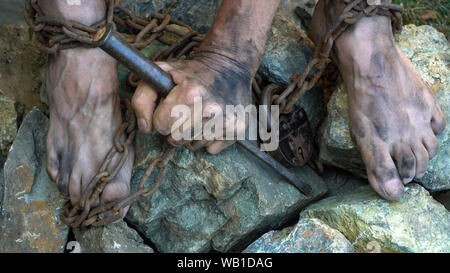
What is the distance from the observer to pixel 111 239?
161cm

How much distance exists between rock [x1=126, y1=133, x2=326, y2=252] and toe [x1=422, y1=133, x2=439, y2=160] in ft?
Result: 1.73

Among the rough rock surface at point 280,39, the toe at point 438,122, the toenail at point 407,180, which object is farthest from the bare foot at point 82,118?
the toe at point 438,122

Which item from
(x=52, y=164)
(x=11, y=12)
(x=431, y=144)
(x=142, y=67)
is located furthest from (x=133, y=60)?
(x=11, y=12)

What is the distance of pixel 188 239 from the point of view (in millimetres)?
1769

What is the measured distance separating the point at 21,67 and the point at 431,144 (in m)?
1.63

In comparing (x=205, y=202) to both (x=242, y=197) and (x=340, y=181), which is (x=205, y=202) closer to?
(x=242, y=197)

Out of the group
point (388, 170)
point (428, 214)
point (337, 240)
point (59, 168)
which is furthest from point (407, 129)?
point (59, 168)

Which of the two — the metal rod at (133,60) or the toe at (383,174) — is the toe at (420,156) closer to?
the toe at (383,174)

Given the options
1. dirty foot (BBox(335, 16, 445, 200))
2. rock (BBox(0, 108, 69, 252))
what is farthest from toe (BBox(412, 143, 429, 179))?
rock (BBox(0, 108, 69, 252))

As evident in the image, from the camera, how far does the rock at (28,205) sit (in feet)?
5.42

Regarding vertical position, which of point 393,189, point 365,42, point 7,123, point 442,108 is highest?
point 365,42

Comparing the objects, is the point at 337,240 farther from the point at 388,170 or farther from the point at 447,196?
the point at 447,196

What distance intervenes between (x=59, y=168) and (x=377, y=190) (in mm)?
1081

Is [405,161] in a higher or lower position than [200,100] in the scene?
lower
